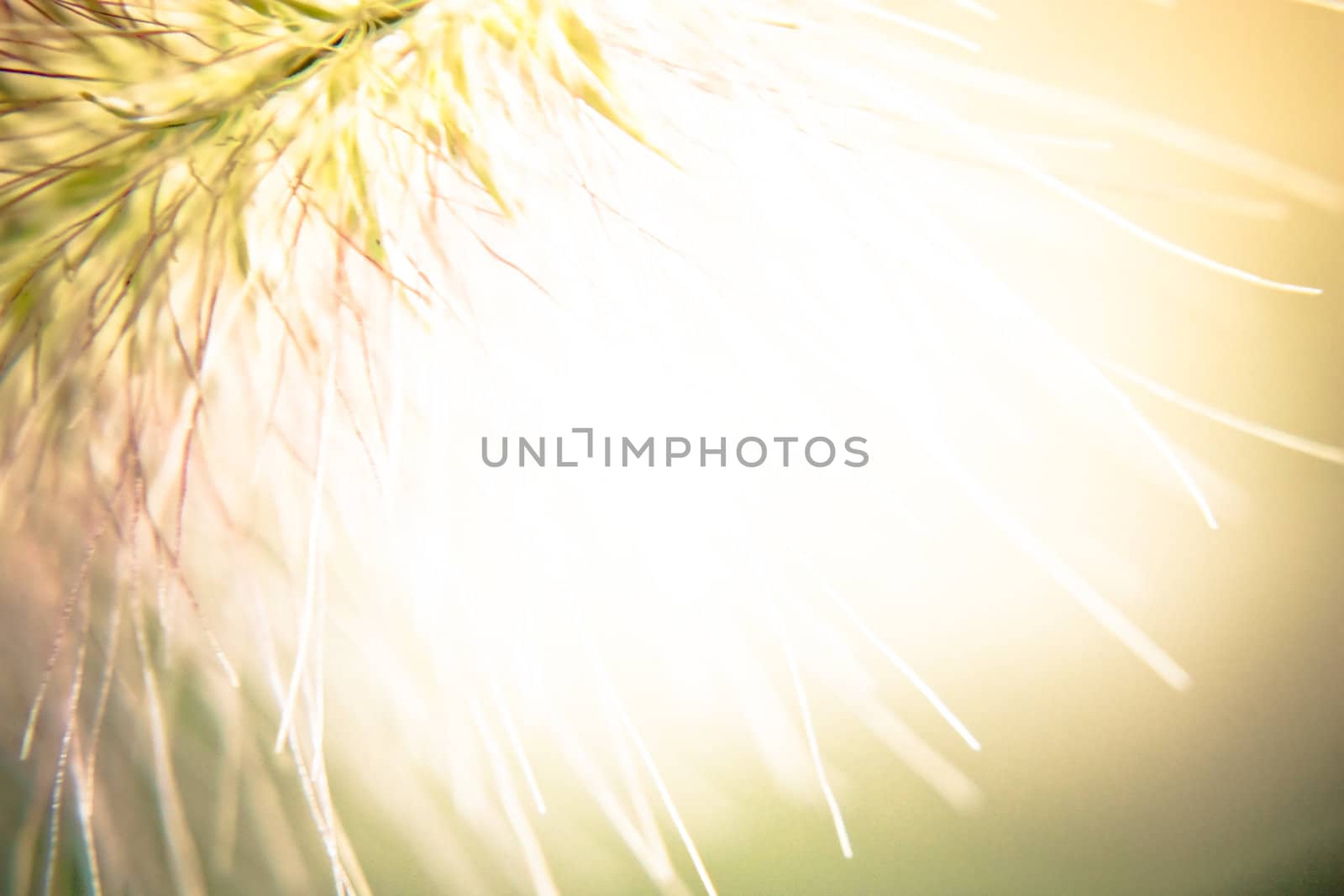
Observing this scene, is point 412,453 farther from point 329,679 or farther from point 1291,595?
point 1291,595

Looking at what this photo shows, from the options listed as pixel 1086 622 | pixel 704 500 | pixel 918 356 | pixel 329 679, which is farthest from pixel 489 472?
pixel 1086 622

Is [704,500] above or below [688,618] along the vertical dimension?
above

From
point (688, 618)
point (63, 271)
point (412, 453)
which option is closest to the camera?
point (63, 271)

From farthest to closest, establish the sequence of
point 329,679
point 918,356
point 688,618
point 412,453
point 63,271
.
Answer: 1. point 918,356
2. point 688,618
3. point 329,679
4. point 412,453
5. point 63,271

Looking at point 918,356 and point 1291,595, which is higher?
point 918,356

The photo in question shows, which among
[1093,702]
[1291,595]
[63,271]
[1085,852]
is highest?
[63,271]

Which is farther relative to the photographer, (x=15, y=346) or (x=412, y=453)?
(x=412, y=453)

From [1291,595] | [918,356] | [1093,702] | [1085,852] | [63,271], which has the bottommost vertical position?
[1085,852]

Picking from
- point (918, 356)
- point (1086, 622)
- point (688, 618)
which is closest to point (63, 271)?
point (688, 618)

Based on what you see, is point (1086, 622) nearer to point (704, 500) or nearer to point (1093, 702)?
point (1093, 702)
